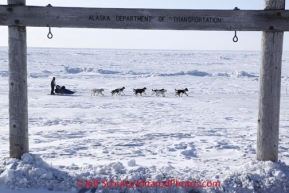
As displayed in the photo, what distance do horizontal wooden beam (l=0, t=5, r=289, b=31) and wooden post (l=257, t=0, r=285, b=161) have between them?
0.52 feet

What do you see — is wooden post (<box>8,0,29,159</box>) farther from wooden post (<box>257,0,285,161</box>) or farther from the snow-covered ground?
wooden post (<box>257,0,285,161</box>)

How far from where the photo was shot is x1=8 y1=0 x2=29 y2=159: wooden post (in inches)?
201

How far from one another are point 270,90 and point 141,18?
2102 mm

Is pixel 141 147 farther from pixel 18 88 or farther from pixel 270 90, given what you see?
pixel 270 90

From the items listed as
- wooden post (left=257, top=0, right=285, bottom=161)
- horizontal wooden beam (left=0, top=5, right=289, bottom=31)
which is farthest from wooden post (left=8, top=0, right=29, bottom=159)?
wooden post (left=257, top=0, right=285, bottom=161)

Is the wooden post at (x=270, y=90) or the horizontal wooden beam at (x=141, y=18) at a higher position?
the horizontal wooden beam at (x=141, y=18)

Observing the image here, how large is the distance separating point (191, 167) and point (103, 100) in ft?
37.8

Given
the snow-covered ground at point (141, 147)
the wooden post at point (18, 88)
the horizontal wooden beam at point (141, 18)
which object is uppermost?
the horizontal wooden beam at point (141, 18)

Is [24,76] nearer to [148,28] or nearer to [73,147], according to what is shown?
[148,28]

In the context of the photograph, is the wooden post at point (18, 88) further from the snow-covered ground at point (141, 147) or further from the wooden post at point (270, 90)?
the wooden post at point (270, 90)

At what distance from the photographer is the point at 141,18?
196 inches

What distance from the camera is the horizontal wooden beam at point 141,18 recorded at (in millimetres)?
4879

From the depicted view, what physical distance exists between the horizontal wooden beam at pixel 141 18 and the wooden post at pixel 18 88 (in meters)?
0.19

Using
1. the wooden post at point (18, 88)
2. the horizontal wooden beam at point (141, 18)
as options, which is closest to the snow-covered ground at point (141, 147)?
the wooden post at point (18, 88)
